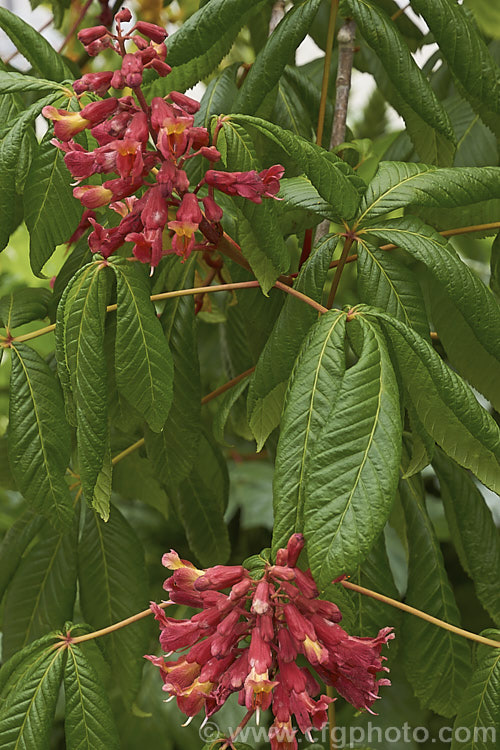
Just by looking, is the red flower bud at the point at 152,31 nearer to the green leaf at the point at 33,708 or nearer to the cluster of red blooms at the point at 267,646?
the cluster of red blooms at the point at 267,646

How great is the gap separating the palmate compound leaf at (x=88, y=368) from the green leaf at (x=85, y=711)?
0.57 feet

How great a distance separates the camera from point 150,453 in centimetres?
82

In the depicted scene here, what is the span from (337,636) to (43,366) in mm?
365

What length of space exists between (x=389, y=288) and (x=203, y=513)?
44 cm

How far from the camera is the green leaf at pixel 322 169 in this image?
0.59m

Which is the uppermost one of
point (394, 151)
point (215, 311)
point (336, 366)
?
point (394, 151)

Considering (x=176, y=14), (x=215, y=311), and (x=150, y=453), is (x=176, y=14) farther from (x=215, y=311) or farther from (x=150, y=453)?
(x=150, y=453)

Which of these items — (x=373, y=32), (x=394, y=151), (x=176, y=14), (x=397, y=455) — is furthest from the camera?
(x=176, y=14)

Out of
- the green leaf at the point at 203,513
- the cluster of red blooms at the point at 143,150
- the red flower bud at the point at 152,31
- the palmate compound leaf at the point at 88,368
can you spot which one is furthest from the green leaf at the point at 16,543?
the red flower bud at the point at 152,31

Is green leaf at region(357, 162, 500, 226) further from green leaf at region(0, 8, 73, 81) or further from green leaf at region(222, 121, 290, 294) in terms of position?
green leaf at region(0, 8, 73, 81)

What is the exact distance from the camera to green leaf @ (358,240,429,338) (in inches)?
25.3

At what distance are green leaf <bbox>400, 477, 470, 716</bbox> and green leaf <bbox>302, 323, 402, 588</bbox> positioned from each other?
14.8 inches

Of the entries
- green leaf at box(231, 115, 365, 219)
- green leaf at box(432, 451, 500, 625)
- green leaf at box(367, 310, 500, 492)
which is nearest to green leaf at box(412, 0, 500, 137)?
green leaf at box(231, 115, 365, 219)

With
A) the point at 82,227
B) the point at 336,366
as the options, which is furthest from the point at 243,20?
the point at 336,366
